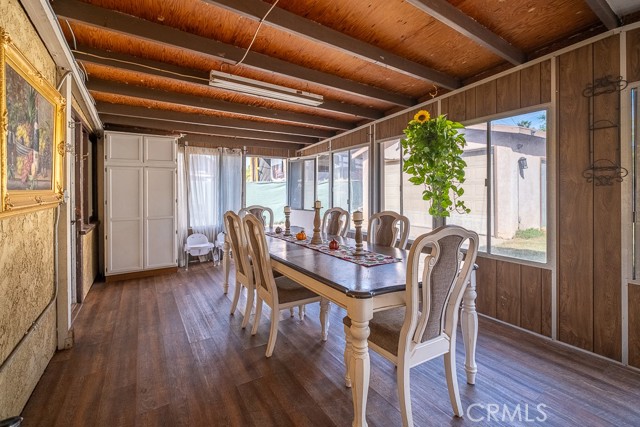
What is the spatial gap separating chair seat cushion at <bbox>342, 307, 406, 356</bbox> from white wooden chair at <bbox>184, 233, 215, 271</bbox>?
13.2 ft

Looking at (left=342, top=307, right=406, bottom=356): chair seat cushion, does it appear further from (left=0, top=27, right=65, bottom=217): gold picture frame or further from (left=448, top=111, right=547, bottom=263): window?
(left=0, top=27, right=65, bottom=217): gold picture frame

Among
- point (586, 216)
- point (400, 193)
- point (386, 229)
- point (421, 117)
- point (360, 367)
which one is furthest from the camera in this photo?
point (400, 193)

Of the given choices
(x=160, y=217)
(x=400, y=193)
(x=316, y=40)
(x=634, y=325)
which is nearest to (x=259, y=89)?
(x=316, y=40)

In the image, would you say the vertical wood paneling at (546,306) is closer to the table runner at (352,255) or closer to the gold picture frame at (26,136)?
the table runner at (352,255)

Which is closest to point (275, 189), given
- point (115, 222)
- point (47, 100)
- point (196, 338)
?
point (115, 222)

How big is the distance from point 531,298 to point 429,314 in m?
1.69

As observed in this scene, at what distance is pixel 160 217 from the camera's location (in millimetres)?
4461

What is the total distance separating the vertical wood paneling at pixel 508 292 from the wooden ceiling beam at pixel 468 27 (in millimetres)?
1823

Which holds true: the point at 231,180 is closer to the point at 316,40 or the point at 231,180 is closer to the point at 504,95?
the point at 316,40

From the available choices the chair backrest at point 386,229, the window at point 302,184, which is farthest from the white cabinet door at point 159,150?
the chair backrest at point 386,229

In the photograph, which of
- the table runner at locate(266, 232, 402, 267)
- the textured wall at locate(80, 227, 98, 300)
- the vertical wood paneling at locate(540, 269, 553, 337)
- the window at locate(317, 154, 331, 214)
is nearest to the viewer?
the table runner at locate(266, 232, 402, 267)

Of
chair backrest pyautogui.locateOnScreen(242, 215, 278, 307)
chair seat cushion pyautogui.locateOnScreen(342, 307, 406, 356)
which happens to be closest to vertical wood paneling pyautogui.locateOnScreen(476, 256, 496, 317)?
chair seat cushion pyautogui.locateOnScreen(342, 307, 406, 356)

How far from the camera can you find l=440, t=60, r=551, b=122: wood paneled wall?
8.20ft

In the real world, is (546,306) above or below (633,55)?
below
